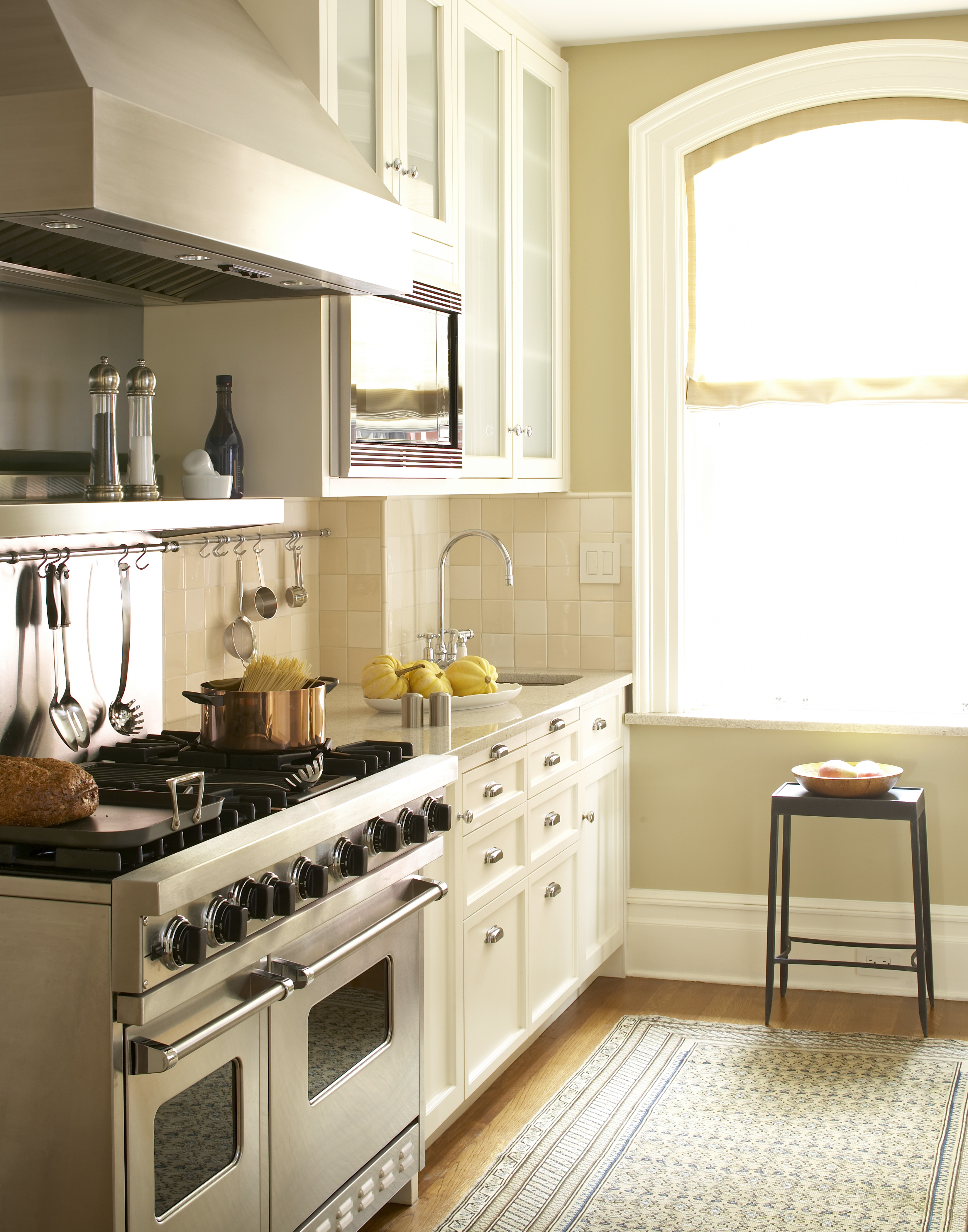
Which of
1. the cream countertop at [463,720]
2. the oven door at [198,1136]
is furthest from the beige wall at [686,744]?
the oven door at [198,1136]

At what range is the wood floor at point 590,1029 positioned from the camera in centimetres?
265

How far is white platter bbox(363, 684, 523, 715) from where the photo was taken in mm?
3055

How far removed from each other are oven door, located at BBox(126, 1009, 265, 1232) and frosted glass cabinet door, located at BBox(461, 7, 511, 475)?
1.75 meters

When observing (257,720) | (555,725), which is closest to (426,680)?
(555,725)

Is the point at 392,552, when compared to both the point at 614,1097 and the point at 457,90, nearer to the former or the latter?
the point at 457,90

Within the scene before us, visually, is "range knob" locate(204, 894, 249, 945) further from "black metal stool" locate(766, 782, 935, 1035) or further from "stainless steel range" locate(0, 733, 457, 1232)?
"black metal stool" locate(766, 782, 935, 1035)

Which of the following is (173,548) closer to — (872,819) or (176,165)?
(176,165)

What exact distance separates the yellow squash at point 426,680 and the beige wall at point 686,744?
37.9 inches

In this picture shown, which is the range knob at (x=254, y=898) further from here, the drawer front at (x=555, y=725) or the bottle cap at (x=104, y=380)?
the drawer front at (x=555, y=725)

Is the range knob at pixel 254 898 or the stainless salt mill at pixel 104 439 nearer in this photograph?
the range knob at pixel 254 898

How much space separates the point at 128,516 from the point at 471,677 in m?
1.38

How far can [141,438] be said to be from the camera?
2.27 metres

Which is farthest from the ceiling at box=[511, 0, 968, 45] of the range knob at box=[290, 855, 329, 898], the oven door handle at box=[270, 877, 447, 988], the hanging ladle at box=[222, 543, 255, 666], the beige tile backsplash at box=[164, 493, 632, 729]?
the range knob at box=[290, 855, 329, 898]

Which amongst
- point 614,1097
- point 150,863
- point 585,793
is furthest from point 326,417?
point 614,1097
